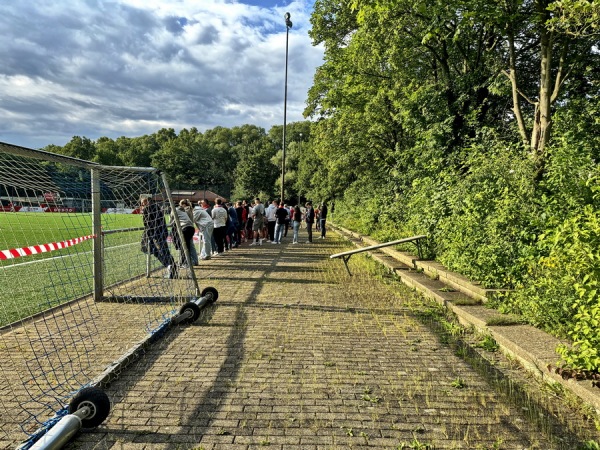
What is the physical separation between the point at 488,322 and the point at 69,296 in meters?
6.58

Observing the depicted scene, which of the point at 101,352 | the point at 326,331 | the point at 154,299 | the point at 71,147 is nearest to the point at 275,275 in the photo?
the point at 154,299

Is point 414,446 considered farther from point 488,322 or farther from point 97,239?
point 97,239

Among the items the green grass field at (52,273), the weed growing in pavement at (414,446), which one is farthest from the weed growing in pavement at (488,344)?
the green grass field at (52,273)

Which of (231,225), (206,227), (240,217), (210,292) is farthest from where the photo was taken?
(240,217)

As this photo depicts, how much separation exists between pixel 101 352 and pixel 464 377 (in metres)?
3.84

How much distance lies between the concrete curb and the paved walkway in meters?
0.54

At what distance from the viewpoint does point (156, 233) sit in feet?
28.9

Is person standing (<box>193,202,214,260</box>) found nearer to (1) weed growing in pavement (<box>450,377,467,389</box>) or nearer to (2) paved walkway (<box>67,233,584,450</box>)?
(2) paved walkway (<box>67,233,584,450</box>)

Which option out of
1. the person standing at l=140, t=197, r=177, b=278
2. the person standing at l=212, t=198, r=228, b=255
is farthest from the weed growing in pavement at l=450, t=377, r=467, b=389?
the person standing at l=212, t=198, r=228, b=255

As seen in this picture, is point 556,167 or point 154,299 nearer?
point 556,167

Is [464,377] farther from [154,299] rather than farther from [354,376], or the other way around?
[154,299]

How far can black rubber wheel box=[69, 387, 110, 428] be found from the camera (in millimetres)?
3111

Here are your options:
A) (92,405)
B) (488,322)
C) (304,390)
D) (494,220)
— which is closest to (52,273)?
(92,405)

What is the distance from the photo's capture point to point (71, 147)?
329 ft
